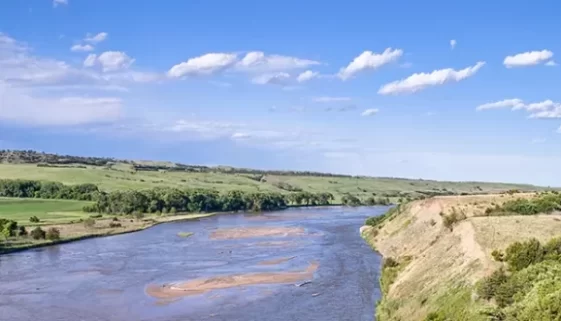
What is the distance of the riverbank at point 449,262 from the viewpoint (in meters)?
37.2

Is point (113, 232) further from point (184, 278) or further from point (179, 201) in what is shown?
point (184, 278)

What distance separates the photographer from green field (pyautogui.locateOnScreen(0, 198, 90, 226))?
11754cm

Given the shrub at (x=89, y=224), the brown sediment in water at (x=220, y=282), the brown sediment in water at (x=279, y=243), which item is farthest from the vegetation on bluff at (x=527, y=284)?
the shrub at (x=89, y=224)

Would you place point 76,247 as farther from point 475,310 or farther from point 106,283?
point 475,310

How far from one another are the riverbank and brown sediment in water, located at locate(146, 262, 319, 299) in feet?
29.9

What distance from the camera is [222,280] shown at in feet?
203

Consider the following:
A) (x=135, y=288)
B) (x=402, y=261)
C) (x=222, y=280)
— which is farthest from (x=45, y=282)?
(x=402, y=261)

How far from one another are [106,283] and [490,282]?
40.2 meters

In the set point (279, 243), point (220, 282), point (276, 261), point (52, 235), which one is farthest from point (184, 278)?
point (52, 235)

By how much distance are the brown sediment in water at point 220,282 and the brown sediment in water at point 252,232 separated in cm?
3544

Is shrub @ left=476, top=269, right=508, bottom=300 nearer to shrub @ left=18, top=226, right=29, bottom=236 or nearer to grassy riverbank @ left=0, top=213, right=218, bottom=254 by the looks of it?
grassy riverbank @ left=0, top=213, right=218, bottom=254

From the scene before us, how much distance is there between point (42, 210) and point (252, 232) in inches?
2042

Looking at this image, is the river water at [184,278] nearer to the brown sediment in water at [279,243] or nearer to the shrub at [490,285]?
the brown sediment in water at [279,243]

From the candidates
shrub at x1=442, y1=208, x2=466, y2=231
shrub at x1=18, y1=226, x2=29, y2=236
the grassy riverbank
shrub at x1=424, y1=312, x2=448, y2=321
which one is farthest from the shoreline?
shrub at x1=424, y1=312, x2=448, y2=321
